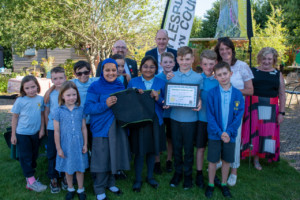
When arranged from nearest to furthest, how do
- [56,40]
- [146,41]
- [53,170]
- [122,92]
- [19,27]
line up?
[122,92], [53,170], [19,27], [56,40], [146,41]

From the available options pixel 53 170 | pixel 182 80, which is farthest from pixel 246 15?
pixel 53 170

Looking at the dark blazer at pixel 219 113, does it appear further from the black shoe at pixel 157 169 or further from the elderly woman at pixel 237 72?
the black shoe at pixel 157 169

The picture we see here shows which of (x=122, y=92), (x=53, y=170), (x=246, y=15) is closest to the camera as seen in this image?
(x=122, y=92)

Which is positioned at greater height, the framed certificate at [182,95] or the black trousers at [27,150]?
the framed certificate at [182,95]

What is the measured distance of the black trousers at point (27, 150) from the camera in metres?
3.69

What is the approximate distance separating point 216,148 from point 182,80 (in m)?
1.15

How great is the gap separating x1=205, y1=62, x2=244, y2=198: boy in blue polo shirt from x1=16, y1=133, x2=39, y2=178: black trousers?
281 cm

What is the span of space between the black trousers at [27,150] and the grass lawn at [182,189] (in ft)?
1.25

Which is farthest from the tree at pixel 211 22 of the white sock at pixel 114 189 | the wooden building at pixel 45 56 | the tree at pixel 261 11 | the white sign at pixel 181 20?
the white sock at pixel 114 189

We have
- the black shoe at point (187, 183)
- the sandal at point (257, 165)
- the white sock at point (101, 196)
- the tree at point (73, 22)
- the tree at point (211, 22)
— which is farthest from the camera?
the tree at point (211, 22)

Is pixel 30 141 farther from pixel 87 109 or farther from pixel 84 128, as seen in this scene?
pixel 87 109

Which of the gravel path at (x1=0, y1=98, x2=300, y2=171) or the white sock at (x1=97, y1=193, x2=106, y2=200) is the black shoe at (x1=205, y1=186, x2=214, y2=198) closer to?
the white sock at (x1=97, y1=193, x2=106, y2=200)

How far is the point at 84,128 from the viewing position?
3461mm

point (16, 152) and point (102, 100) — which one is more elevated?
point (102, 100)
